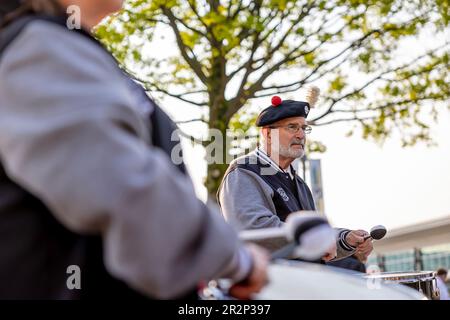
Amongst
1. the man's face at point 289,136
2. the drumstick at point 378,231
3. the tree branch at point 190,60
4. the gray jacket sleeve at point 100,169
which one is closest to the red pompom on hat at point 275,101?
the man's face at point 289,136

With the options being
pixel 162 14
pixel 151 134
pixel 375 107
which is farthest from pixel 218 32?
pixel 151 134

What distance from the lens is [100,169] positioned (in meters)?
1.31

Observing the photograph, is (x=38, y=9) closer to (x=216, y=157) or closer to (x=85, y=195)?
(x=85, y=195)

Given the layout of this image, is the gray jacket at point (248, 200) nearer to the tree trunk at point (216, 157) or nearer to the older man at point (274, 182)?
the older man at point (274, 182)

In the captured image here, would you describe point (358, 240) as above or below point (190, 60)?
below

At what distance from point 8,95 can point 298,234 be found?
0.62m

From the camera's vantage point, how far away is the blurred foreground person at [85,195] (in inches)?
51.8

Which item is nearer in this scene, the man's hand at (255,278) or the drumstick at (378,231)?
the man's hand at (255,278)

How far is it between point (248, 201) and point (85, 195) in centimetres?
348

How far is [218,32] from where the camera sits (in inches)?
447

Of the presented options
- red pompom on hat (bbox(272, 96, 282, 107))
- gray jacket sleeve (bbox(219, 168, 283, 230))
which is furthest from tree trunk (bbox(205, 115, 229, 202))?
gray jacket sleeve (bbox(219, 168, 283, 230))

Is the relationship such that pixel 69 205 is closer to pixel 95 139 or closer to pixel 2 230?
pixel 95 139

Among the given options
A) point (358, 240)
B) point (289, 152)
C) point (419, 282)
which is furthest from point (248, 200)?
point (419, 282)

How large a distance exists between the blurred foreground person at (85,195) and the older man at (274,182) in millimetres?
2836
